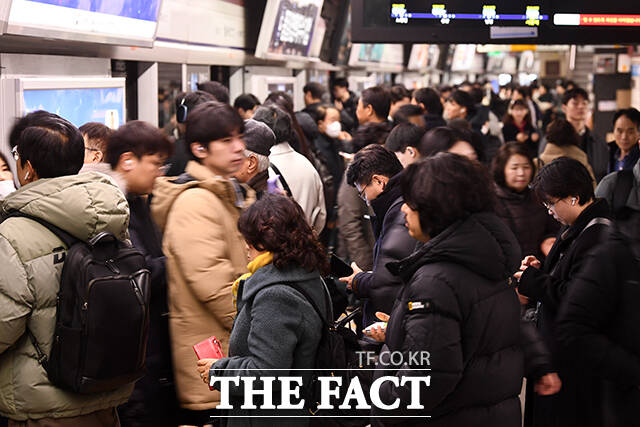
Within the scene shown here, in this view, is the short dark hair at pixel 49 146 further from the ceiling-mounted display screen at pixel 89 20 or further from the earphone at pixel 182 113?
the earphone at pixel 182 113

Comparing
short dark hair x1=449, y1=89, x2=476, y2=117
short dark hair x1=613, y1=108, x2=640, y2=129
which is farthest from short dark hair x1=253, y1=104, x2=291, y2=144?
short dark hair x1=449, y1=89, x2=476, y2=117

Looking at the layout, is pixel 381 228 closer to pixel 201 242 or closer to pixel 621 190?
pixel 201 242

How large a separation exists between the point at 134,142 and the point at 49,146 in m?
0.49

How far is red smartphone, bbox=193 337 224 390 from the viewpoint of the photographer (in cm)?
295

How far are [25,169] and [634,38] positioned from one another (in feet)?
13.0

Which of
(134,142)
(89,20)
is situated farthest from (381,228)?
(89,20)

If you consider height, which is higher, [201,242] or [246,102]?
[246,102]

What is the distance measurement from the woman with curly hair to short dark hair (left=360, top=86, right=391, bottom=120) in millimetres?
4328

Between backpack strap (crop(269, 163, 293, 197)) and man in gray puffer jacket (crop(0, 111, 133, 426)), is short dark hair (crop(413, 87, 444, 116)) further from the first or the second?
man in gray puffer jacket (crop(0, 111, 133, 426))

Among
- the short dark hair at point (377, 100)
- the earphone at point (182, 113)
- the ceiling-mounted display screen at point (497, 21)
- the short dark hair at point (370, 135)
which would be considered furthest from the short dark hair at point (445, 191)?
the short dark hair at point (377, 100)

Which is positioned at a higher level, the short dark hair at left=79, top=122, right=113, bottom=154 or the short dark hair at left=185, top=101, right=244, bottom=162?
the short dark hair at left=185, top=101, right=244, bottom=162

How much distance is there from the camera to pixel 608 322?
3.14m

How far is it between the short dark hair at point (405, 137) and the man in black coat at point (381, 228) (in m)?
0.77

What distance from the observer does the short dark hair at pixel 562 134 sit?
6.50m
